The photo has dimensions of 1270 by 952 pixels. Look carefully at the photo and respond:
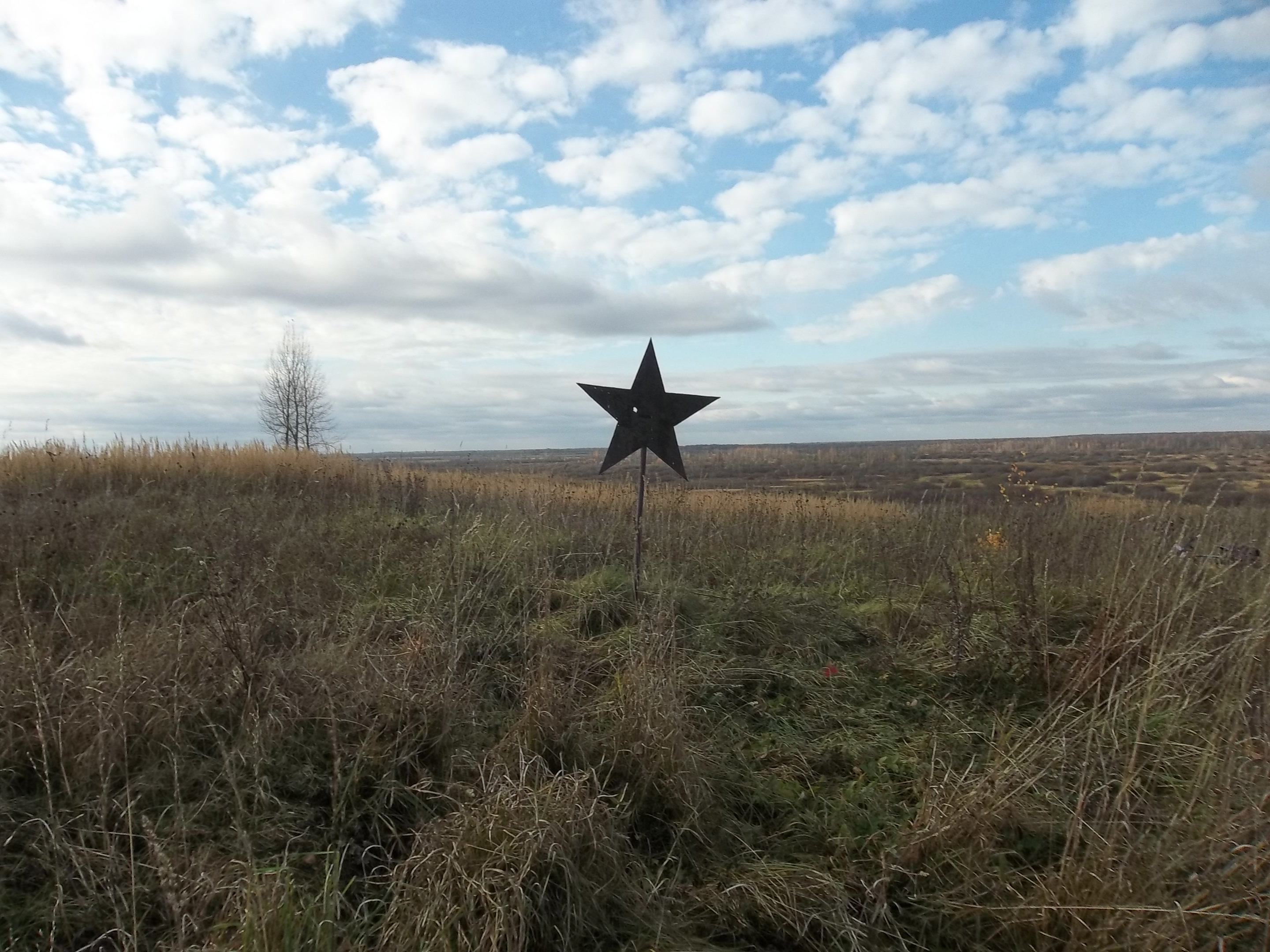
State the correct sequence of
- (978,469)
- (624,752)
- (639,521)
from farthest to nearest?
(978,469) < (639,521) < (624,752)

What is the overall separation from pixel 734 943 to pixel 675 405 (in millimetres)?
4036

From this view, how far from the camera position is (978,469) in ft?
131

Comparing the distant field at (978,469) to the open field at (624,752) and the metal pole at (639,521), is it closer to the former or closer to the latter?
the open field at (624,752)

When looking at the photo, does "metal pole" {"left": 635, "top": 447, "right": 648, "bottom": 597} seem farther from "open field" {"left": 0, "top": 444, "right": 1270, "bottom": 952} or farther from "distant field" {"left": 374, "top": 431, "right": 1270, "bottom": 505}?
"distant field" {"left": 374, "top": 431, "right": 1270, "bottom": 505}

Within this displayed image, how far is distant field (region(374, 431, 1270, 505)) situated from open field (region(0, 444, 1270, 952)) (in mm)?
406

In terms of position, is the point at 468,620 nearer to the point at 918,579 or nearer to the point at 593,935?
the point at 593,935

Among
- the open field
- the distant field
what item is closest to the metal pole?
the open field

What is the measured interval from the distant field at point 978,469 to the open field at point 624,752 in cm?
41

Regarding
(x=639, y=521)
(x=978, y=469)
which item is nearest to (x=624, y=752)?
(x=639, y=521)

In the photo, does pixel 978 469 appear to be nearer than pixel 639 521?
No

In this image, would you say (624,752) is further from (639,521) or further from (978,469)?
(978,469)

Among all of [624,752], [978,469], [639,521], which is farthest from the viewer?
[978,469]

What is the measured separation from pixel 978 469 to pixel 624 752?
1616 inches

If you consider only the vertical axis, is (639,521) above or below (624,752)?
above
